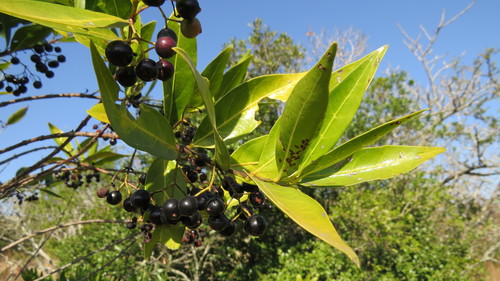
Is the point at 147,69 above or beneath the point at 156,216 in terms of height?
above

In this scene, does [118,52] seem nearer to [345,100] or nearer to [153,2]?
[153,2]

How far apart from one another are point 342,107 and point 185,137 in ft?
2.15

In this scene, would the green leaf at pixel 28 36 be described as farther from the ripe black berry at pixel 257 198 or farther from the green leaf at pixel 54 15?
the ripe black berry at pixel 257 198

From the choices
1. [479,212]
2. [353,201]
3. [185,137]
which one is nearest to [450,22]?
[479,212]

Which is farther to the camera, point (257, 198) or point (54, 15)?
point (257, 198)

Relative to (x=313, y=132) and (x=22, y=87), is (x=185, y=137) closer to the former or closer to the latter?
(x=313, y=132)

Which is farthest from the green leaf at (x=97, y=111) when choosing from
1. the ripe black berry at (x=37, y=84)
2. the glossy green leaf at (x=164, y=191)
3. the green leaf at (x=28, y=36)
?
the ripe black berry at (x=37, y=84)

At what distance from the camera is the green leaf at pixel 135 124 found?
583mm

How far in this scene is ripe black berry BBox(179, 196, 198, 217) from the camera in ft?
2.58

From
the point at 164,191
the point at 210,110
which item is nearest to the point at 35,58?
the point at 164,191

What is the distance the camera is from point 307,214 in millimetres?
A: 562

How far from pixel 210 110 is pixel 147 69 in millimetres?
187

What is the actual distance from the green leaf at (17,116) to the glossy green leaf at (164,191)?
1641 mm

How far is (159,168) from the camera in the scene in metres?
1.10
